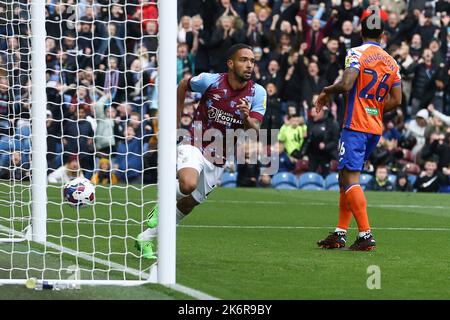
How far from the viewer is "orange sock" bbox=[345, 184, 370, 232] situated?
11258mm

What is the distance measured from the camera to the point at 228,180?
77.9 feet

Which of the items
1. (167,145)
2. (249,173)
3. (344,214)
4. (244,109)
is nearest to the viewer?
(167,145)

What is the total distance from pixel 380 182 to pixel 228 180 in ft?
11.0

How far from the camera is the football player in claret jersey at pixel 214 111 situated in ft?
35.2

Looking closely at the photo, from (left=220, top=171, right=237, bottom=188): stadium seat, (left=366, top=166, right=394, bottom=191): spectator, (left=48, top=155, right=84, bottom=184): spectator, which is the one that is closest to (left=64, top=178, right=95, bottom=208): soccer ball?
(left=48, top=155, right=84, bottom=184): spectator

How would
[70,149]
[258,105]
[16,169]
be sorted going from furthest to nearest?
[70,149], [16,169], [258,105]

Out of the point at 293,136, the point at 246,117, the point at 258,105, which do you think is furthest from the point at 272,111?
the point at 246,117

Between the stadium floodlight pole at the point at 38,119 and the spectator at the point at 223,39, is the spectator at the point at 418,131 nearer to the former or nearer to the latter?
the spectator at the point at 223,39

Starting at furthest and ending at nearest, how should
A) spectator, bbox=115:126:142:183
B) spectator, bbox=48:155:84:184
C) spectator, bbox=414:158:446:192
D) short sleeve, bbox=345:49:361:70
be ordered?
spectator, bbox=414:158:446:192, spectator, bbox=48:155:84:184, spectator, bbox=115:126:142:183, short sleeve, bbox=345:49:361:70

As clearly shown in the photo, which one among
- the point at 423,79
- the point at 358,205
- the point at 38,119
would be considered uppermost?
the point at 38,119

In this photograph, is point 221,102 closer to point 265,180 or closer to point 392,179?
point 265,180

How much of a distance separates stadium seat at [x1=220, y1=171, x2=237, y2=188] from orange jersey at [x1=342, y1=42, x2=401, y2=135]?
40.1 ft

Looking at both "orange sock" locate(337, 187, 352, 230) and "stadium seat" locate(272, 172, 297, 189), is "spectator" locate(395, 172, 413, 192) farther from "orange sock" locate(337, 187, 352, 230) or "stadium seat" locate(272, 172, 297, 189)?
"orange sock" locate(337, 187, 352, 230)

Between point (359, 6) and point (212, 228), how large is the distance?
13.6 meters
